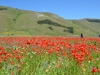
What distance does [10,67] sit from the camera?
7.36m

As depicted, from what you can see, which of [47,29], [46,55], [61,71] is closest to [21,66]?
[61,71]

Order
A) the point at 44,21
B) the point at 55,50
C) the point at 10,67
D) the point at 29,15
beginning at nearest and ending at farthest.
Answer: the point at 10,67
the point at 55,50
the point at 44,21
the point at 29,15

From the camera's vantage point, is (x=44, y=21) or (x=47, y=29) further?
(x=44, y=21)

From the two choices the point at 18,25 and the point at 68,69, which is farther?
the point at 18,25

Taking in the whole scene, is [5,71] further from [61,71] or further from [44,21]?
[44,21]

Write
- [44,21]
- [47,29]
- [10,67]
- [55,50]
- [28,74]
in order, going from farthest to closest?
[44,21], [47,29], [55,50], [10,67], [28,74]

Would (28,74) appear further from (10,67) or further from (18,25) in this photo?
(18,25)

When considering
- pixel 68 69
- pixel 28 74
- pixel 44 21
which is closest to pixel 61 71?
→ pixel 68 69

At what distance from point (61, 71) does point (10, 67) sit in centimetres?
140

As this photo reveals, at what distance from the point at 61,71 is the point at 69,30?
350 ft

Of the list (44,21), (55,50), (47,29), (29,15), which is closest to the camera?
(55,50)

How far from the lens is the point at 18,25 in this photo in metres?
110

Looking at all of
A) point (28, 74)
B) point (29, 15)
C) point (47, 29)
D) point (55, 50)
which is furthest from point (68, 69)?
point (29, 15)

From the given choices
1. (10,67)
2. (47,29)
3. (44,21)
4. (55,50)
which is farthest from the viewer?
(44,21)
